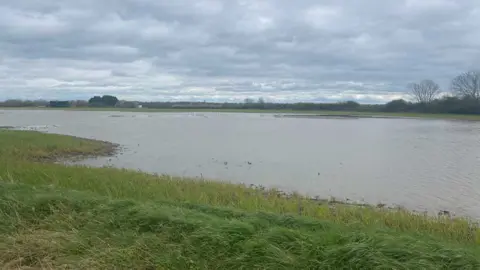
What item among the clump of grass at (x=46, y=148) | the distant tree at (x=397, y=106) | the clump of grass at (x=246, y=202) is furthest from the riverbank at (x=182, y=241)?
the distant tree at (x=397, y=106)

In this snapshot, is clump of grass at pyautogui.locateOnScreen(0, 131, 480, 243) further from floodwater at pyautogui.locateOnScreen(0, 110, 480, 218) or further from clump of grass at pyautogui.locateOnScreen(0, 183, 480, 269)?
floodwater at pyautogui.locateOnScreen(0, 110, 480, 218)

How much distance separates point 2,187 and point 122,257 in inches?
189

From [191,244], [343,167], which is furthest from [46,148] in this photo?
[191,244]

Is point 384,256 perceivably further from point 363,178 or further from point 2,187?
point 363,178

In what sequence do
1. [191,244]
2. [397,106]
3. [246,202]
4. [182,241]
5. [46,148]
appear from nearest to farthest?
[191,244]
[182,241]
[246,202]
[46,148]
[397,106]

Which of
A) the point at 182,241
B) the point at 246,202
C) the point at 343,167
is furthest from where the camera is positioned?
the point at 343,167

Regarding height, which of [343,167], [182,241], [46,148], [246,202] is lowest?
[343,167]

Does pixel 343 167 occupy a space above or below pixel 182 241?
below

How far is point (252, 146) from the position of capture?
122ft

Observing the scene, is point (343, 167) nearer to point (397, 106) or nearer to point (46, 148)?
point (46, 148)

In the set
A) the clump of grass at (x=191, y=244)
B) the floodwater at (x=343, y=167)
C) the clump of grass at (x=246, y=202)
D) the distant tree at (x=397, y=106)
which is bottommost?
the floodwater at (x=343, y=167)

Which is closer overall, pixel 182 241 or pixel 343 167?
pixel 182 241

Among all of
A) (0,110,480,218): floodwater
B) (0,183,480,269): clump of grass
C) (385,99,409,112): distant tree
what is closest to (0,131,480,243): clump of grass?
(0,183,480,269): clump of grass

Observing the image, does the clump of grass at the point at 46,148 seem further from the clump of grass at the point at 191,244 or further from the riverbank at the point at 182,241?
the clump of grass at the point at 191,244
